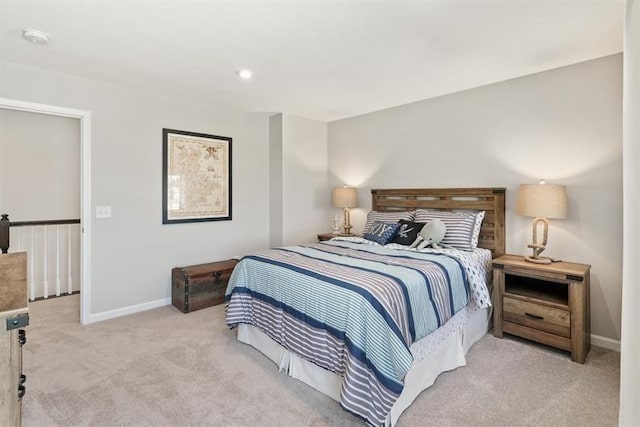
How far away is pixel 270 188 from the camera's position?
471 cm

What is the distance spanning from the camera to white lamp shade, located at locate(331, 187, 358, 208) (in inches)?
176

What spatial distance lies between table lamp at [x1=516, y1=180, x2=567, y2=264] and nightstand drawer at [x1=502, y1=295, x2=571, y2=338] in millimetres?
392

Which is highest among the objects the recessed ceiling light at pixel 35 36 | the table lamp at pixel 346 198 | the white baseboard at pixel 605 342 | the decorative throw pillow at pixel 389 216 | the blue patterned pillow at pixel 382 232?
the recessed ceiling light at pixel 35 36

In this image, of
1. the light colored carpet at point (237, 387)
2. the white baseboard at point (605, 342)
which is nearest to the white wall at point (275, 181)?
the light colored carpet at point (237, 387)

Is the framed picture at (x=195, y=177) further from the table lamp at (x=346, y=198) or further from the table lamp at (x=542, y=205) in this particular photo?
the table lamp at (x=542, y=205)

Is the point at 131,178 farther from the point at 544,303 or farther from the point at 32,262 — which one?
the point at 544,303

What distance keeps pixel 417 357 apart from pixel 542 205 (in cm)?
170

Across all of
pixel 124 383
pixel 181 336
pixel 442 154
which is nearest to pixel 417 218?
pixel 442 154

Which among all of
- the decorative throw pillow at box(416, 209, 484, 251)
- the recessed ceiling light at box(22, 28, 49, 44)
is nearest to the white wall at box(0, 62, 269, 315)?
the recessed ceiling light at box(22, 28, 49, 44)

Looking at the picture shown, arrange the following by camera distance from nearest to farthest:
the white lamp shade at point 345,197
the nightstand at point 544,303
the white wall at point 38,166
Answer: the nightstand at point 544,303, the white wall at point 38,166, the white lamp shade at point 345,197

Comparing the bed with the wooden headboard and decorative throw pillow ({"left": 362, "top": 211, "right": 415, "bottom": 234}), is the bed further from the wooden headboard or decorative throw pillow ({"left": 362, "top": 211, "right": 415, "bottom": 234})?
decorative throw pillow ({"left": 362, "top": 211, "right": 415, "bottom": 234})

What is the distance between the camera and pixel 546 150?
3.02 m

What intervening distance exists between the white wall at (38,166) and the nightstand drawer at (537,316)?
5223 millimetres

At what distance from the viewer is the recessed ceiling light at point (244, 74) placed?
2971 millimetres
